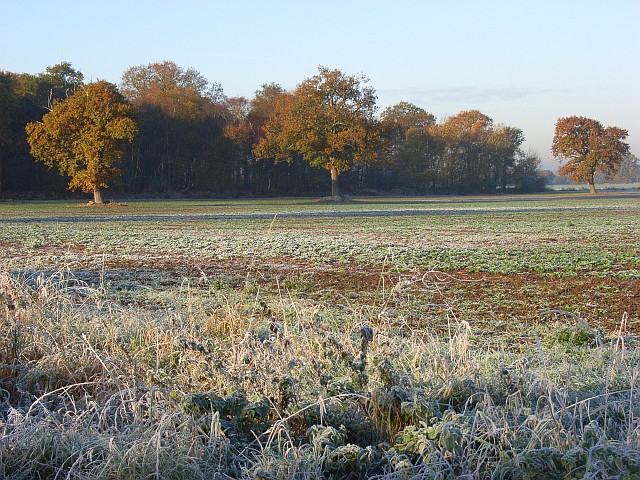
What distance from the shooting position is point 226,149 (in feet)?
237

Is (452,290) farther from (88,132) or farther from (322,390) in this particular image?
(88,132)

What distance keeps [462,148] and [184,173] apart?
42525 mm

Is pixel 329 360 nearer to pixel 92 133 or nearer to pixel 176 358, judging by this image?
pixel 176 358

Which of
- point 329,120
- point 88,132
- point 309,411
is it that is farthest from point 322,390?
point 329,120

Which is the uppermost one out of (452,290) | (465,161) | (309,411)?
(465,161)

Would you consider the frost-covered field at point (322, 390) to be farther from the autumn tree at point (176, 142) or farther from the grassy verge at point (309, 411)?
the autumn tree at point (176, 142)

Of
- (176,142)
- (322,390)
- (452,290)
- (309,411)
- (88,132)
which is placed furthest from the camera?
(176,142)

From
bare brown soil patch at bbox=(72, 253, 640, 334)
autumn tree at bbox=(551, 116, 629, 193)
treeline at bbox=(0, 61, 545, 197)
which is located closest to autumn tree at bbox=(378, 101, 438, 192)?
treeline at bbox=(0, 61, 545, 197)

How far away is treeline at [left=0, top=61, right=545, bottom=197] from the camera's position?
194 ft

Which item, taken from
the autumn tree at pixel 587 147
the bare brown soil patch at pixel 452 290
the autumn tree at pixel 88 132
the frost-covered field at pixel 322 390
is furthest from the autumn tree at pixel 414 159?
the frost-covered field at pixel 322 390

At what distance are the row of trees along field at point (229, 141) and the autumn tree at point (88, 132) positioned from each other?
85mm

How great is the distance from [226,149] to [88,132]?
27757 millimetres

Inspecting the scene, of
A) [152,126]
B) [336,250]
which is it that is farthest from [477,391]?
[152,126]

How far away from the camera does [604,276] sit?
441 inches
